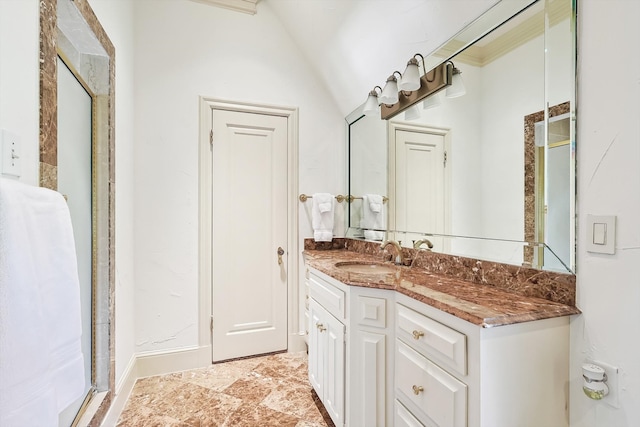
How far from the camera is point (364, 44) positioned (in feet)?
6.48

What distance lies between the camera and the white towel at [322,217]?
2480mm

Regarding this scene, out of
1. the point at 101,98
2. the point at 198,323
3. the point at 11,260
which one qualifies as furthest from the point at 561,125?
the point at 198,323

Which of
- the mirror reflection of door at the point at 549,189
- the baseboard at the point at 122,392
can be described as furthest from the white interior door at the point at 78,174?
the mirror reflection of door at the point at 549,189

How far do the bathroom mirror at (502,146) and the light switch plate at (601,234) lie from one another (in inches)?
2.3

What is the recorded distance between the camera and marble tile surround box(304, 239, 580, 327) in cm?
93

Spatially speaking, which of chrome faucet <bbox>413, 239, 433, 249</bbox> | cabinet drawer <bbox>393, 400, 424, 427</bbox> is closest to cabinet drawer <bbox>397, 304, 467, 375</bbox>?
cabinet drawer <bbox>393, 400, 424, 427</bbox>

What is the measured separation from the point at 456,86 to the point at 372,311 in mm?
1181

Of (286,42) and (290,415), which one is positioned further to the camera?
(286,42)

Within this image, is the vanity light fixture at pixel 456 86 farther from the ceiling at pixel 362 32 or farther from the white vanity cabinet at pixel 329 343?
the white vanity cabinet at pixel 329 343

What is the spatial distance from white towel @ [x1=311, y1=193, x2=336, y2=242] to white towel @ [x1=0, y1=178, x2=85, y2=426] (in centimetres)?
175

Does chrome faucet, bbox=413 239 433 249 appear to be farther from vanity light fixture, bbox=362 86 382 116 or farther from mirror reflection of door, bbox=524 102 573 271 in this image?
vanity light fixture, bbox=362 86 382 116

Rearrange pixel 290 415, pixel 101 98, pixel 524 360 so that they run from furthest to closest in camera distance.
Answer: pixel 290 415 → pixel 101 98 → pixel 524 360

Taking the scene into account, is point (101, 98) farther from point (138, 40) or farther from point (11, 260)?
point (11, 260)

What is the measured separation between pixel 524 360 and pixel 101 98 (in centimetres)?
220
